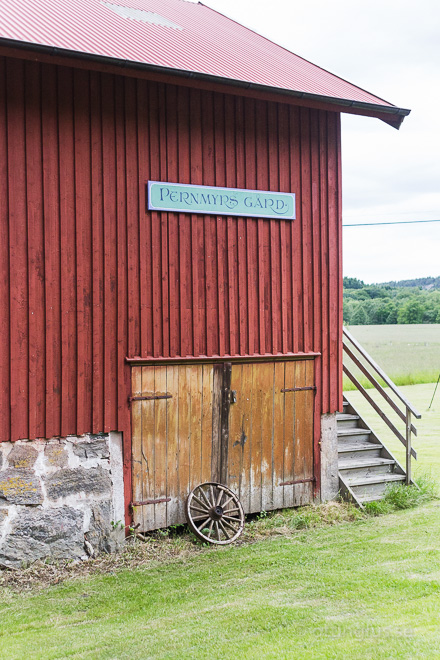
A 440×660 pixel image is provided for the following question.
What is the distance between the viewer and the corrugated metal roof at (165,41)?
653 cm

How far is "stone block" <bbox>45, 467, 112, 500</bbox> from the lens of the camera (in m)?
6.84

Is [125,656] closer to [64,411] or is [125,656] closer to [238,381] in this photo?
[64,411]

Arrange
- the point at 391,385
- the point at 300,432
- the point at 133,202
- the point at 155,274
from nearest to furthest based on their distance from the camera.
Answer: the point at 133,202 < the point at 155,274 < the point at 300,432 < the point at 391,385

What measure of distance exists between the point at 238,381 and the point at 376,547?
2.39 m

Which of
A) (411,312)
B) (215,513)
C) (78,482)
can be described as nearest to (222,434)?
(215,513)

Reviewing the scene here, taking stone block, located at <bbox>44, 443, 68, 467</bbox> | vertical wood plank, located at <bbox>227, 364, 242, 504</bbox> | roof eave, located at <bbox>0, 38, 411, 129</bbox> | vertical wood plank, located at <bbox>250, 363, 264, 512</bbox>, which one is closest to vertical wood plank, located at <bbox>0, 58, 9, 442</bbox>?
stone block, located at <bbox>44, 443, 68, 467</bbox>

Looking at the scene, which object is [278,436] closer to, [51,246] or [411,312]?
[51,246]

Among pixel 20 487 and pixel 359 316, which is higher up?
pixel 359 316

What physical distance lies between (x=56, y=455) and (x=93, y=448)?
401 millimetres

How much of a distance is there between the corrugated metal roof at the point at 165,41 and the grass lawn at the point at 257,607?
4914 millimetres

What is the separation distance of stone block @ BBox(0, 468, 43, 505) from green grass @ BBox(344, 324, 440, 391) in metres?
16.4

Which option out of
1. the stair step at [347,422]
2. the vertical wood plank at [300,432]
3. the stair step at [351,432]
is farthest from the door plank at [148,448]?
the stair step at [347,422]

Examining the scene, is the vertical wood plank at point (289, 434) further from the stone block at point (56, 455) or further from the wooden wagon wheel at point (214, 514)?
the stone block at point (56, 455)

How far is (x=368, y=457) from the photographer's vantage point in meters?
9.35
